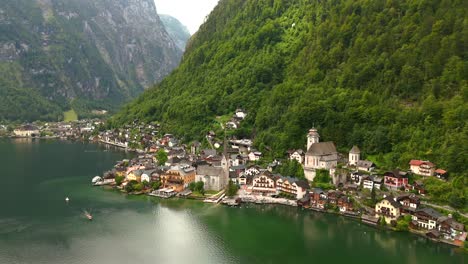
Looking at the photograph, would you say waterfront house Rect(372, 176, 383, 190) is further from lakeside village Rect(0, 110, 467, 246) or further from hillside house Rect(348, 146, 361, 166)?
hillside house Rect(348, 146, 361, 166)

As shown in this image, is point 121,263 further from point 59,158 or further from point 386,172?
point 59,158

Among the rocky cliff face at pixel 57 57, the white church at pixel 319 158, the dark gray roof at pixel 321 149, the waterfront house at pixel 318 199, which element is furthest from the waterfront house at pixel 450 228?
the rocky cliff face at pixel 57 57

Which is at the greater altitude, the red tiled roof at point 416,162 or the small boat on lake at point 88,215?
the red tiled roof at point 416,162

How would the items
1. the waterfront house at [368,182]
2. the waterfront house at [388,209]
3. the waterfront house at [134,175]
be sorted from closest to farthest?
the waterfront house at [388,209] → the waterfront house at [368,182] → the waterfront house at [134,175]

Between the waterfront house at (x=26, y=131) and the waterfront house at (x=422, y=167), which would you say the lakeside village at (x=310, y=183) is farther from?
the waterfront house at (x=26, y=131)

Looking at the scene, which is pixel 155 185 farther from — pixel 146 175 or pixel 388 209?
pixel 388 209

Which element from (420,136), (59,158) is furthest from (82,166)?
(420,136)

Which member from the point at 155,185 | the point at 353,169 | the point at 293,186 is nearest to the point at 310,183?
the point at 293,186
